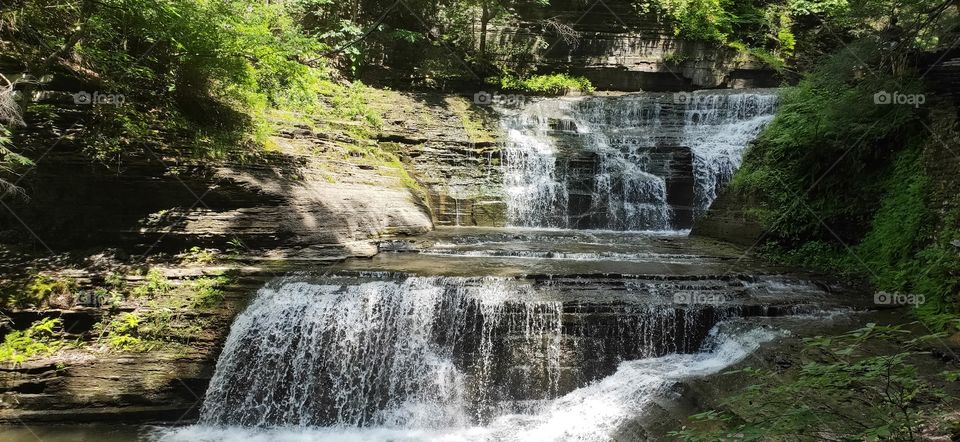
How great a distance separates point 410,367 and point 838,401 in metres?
4.47

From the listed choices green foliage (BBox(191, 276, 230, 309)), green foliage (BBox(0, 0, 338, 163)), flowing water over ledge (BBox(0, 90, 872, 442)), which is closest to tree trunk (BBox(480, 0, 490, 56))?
green foliage (BBox(0, 0, 338, 163))

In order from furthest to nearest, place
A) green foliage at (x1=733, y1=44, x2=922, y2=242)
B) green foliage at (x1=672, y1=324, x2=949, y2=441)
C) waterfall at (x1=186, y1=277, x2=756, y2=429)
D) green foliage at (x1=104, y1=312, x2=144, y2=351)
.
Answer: green foliage at (x1=733, y1=44, x2=922, y2=242) → green foliage at (x1=104, y1=312, x2=144, y2=351) → waterfall at (x1=186, y1=277, x2=756, y2=429) → green foliage at (x1=672, y1=324, x2=949, y2=441)

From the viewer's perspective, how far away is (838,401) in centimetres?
422

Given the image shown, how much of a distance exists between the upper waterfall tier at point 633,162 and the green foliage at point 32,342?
930 centimetres

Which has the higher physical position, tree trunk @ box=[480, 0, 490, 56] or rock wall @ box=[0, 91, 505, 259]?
tree trunk @ box=[480, 0, 490, 56]

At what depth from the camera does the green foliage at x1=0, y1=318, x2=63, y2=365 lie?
613 centimetres

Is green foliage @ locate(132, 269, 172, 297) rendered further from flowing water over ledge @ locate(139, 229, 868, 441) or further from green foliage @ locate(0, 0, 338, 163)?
green foliage @ locate(0, 0, 338, 163)

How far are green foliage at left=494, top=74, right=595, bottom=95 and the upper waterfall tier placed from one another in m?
2.62

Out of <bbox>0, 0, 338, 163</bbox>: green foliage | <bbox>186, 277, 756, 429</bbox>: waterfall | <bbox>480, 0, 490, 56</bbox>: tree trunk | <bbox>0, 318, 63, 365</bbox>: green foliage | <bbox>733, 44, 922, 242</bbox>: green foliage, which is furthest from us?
<bbox>480, 0, 490, 56</bbox>: tree trunk

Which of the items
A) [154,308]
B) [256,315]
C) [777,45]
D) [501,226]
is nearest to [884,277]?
[501,226]

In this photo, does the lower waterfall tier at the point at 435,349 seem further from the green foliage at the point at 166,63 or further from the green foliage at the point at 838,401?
the green foliage at the point at 166,63

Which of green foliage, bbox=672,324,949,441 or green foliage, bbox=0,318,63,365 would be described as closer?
green foliage, bbox=672,324,949,441

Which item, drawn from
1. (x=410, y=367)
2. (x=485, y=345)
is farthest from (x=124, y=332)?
(x=485, y=345)

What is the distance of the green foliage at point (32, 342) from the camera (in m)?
6.13
